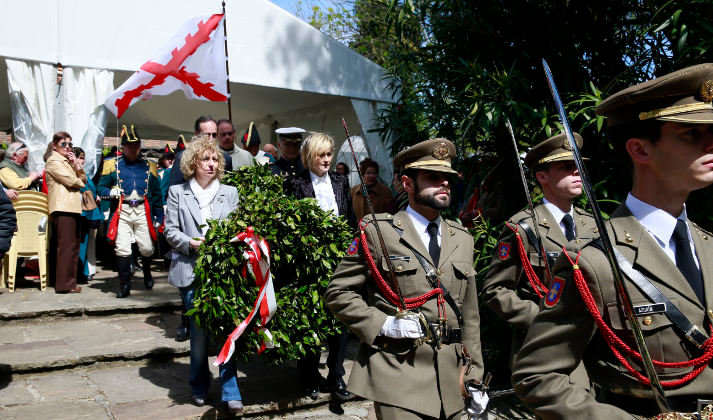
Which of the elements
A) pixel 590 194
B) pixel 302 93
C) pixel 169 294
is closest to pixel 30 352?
pixel 169 294

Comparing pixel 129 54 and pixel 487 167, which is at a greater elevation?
pixel 129 54

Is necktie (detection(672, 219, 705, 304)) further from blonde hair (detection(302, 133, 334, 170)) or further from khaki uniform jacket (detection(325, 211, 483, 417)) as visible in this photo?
blonde hair (detection(302, 133, 334, 170))

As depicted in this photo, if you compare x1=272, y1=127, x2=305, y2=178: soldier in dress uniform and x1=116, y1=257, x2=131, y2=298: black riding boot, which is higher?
x1=272, y1=127, x2=305, y2=178: soldier in dress uniform

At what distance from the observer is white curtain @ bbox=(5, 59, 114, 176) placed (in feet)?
27.7

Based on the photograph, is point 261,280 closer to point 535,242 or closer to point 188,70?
point 535,242

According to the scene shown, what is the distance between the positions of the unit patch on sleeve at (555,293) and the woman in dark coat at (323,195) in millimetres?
3391

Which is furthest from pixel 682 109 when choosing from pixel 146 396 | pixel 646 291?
pixel 146 396

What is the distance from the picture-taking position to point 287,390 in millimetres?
5355

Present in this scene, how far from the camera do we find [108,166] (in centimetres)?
862

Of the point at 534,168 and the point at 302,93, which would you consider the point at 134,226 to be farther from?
the point at 534,168

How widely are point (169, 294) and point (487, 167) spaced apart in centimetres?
420

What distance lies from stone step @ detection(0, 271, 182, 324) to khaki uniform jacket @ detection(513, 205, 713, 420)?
620 centimetres

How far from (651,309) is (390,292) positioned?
1677 mm

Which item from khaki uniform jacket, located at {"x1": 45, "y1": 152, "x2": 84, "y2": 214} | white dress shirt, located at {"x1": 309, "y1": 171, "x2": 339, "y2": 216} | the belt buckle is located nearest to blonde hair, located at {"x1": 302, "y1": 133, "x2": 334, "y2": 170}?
white dress shirt, located at {"x1": 309, "y1": 171, "x2": 339, "y2": 216}
